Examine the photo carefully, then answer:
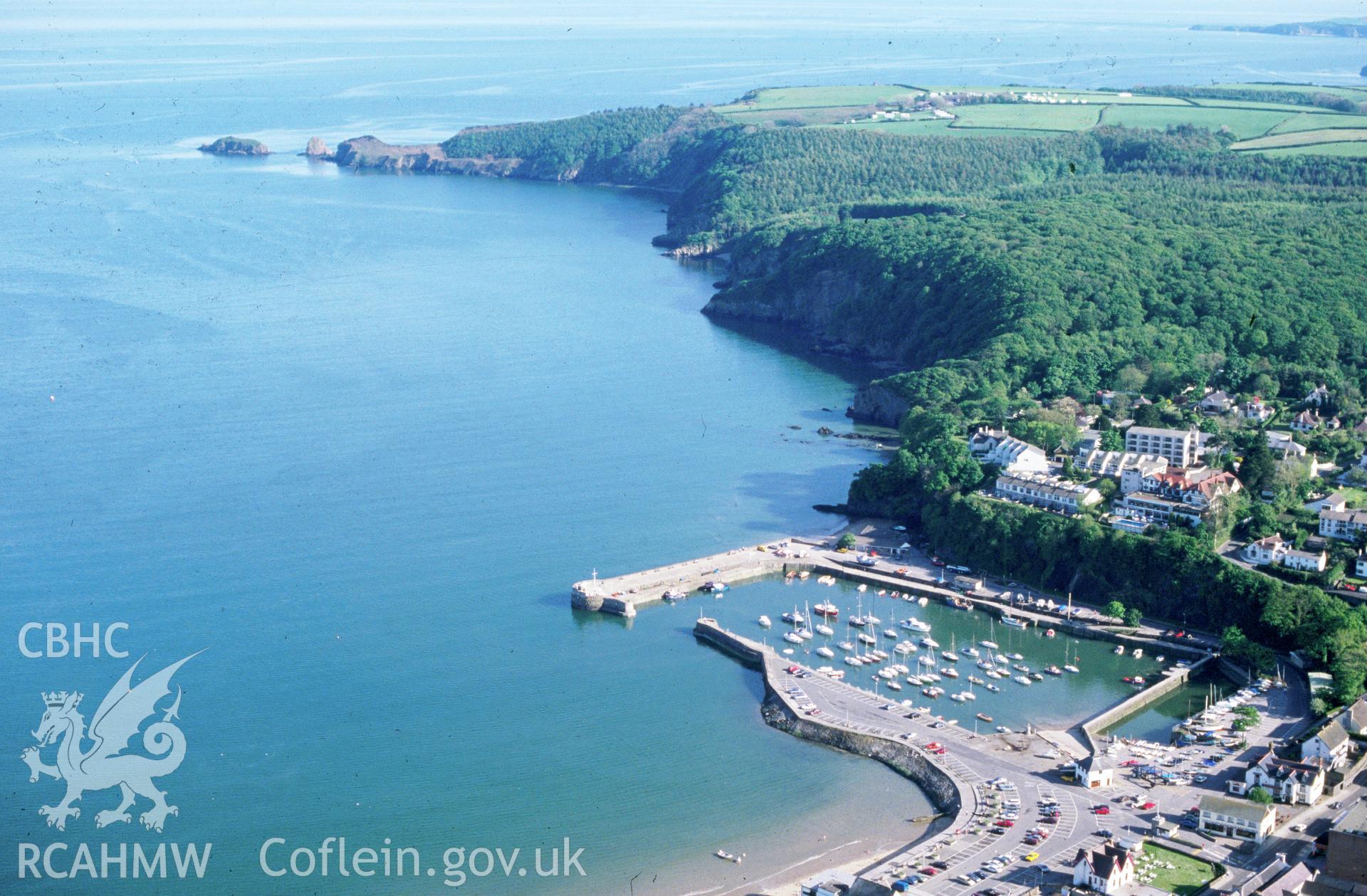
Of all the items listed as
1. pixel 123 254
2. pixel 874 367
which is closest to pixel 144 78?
pixel 123 254

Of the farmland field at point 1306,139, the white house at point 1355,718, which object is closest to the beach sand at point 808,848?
the white house at point 1355,718

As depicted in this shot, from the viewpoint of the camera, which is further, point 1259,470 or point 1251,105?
point 1251,105

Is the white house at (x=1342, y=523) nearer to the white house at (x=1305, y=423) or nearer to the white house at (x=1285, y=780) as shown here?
the white house at (x=1305, y=423)

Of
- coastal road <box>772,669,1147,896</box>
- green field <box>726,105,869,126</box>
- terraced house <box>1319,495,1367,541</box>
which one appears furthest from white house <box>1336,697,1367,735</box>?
green field <box>726,105,869,126</box>

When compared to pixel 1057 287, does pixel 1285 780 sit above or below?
below

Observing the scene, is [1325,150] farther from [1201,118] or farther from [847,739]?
[847,739]

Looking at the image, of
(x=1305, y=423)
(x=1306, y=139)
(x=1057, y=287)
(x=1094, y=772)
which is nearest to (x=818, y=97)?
(x=1306, y=139)

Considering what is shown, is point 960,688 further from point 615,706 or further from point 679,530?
point 679,530
